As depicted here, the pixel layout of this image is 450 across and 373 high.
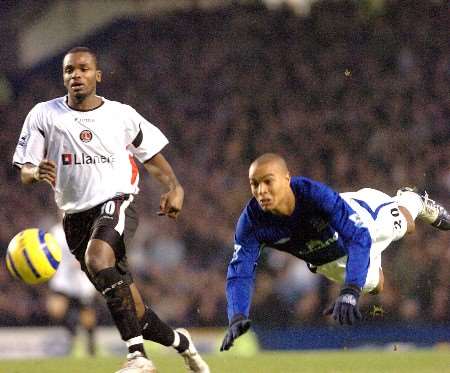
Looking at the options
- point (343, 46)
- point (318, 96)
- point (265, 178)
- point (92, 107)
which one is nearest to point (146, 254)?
point (318, 96)

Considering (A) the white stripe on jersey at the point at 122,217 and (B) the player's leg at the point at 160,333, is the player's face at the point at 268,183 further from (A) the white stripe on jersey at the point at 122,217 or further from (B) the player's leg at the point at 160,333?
(B) the player's leg at the point at 160,333

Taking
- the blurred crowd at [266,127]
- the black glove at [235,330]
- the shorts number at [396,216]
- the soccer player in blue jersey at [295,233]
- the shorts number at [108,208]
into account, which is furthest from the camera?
A: the blurred crowd at [266,127]

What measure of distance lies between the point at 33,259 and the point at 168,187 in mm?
1810

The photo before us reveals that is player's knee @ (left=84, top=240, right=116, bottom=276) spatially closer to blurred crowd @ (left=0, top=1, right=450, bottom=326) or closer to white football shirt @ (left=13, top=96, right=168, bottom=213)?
white football shirt @ (left=13, top=96, right=168, bottom=213)

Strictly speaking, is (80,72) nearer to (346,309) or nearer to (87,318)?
(346,309)

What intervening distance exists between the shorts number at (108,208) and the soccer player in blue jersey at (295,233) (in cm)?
95

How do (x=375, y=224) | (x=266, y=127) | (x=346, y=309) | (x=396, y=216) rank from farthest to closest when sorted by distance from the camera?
(x=266, y=127) → (x=396, y=216) → (x=375, y=224) → (x=346, y=309)

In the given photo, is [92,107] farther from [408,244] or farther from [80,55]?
[408,244]

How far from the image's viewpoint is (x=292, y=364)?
965cm

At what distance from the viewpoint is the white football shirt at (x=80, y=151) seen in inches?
285

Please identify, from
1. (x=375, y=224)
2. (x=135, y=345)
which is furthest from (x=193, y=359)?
(x=375, y=224)

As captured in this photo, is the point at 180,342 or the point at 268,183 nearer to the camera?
the point at 268,183

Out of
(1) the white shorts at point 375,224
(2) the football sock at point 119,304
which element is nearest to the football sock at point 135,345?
(2) the football sock at point 119,304

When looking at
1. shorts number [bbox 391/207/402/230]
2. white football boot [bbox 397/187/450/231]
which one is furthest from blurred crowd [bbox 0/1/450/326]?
shorts number [bbox 391/207/402/230]
